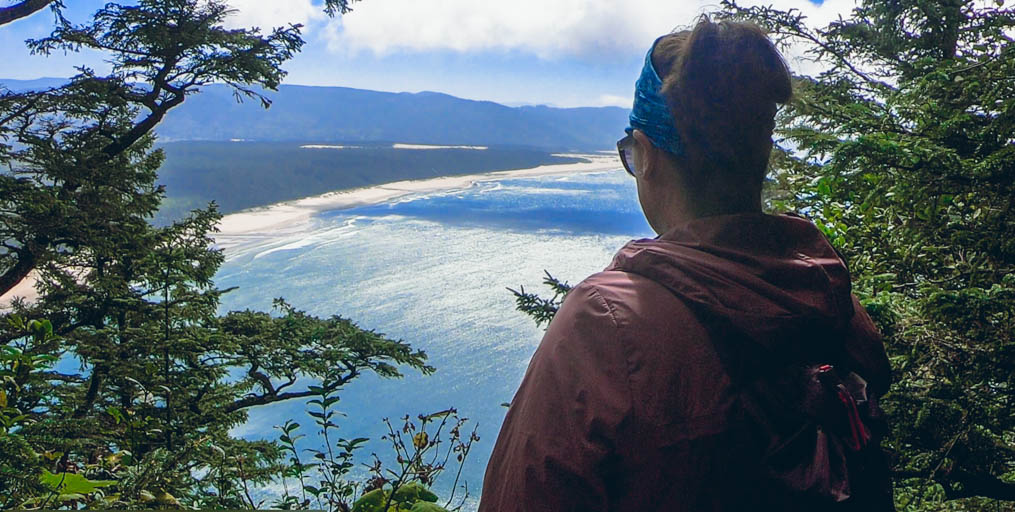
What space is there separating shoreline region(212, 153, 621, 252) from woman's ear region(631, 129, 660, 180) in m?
14.0

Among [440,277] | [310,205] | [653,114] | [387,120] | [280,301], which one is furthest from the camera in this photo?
[387,120]

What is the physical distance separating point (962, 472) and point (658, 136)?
164 centimetres

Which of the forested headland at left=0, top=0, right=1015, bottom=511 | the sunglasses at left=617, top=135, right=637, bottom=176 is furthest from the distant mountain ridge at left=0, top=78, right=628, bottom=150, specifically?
the sunglasses at left=617, top=135, right=637, bottom=176

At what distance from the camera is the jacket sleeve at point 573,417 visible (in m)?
0.55

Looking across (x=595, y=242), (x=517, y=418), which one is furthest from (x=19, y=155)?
(x=595, y=242)

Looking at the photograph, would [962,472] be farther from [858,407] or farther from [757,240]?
[757,240]

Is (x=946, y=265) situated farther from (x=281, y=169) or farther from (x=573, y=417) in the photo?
(x=281, y=169)

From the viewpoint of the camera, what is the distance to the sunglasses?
73 cm

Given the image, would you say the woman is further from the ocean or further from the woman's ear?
the ocean

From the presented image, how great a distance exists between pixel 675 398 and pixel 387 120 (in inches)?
2246

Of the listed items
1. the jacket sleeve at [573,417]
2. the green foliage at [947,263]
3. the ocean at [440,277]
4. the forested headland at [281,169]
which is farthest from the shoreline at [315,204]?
the jacket sleeve at [573,417]

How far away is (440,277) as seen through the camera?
2080 centimetres

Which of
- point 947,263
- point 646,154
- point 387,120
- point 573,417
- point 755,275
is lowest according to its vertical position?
point 947,263

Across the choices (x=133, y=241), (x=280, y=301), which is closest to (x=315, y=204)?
(x=280, y=301)
